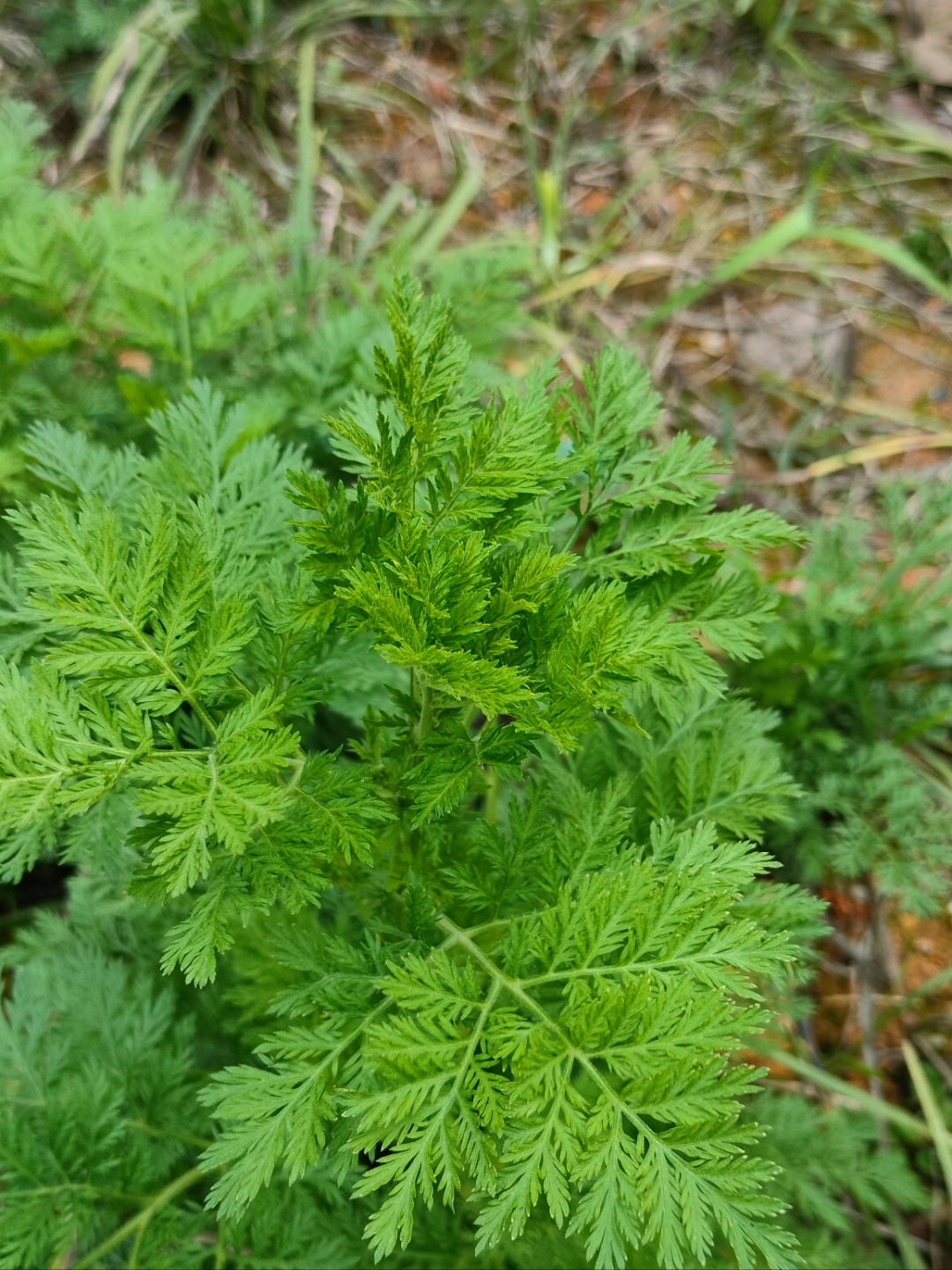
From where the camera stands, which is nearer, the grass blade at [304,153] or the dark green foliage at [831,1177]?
the dark green foliage at [831,1177]

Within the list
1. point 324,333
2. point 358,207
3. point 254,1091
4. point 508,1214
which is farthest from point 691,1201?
point 358,207

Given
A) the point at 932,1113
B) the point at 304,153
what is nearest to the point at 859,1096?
the point at 932,1113

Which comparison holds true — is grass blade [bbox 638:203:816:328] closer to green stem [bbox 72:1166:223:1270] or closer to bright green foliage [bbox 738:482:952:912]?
bright green foliage [bbox 738:482:952:912]

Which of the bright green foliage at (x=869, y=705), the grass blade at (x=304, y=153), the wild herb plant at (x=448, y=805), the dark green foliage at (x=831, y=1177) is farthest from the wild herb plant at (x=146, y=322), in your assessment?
the dark green foliage at (x=831, y=1177)

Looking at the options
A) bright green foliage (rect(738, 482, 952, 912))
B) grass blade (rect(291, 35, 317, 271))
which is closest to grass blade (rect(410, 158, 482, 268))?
grass blade (rect(291, 35, 317, 271))

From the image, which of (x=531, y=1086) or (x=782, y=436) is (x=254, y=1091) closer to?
(x=531, y=1086)

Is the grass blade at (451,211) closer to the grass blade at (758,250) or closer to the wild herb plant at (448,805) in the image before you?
the grass blade at (758,250)

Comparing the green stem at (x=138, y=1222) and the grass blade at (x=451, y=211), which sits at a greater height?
the grass blade at (x=451, y=211)
